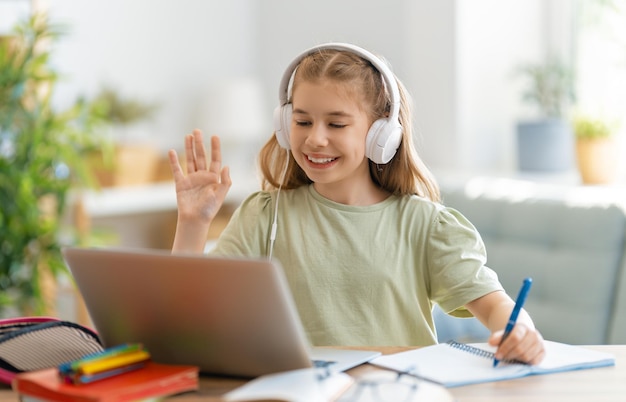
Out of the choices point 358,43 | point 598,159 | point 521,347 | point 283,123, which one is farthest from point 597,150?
point 521,347

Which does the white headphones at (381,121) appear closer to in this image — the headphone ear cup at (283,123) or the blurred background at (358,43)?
the headphone ear cup at (283,123)

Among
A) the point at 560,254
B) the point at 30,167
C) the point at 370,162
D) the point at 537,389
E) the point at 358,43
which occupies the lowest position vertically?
the point at 560,254

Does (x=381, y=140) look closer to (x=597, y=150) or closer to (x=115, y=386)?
(x=115, y=386)

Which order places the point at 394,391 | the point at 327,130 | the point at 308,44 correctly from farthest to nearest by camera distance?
the point at 308,44, the point at 327,130, the point at 394,391

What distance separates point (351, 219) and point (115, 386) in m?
0.62

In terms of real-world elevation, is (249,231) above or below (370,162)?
below

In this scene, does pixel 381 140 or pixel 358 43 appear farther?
pixel 358 43

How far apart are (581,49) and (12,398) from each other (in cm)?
304

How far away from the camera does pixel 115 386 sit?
1.00m

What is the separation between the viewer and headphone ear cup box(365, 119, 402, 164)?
1460mm

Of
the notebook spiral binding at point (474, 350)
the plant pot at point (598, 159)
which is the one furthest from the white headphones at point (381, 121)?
the plant pot at point (598, 159)

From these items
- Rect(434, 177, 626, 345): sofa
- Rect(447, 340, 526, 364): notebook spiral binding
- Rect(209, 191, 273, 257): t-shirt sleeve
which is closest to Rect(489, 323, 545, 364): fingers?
Rect(447, 340, 526, 364): notebook spiral binding

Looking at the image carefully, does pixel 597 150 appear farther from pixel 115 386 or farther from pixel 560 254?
pixel 115 386

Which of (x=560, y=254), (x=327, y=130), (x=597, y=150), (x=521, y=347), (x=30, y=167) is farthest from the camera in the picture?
(x=597, y=150)
